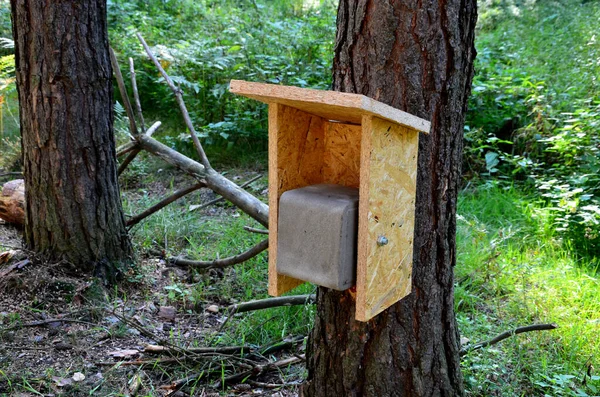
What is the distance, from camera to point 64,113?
129 inches

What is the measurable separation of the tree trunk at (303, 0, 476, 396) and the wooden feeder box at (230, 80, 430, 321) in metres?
0.12

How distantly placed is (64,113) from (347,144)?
6.97 ft

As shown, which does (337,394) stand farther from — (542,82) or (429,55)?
(542,82)

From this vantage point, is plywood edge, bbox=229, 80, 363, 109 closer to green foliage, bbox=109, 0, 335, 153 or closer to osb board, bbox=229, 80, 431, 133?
osb board, bbox=229, 80, 431, 133

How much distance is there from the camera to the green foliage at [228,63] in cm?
633

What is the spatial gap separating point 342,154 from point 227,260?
6.18ft

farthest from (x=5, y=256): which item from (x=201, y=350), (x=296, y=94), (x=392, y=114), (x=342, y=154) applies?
(x=392, y=114)

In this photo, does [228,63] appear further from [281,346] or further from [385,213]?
[385,213]

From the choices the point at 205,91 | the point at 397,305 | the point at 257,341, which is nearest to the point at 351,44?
the point at 397,305

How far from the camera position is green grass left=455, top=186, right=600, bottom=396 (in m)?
2.55

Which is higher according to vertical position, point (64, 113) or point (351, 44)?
point (351, 44)

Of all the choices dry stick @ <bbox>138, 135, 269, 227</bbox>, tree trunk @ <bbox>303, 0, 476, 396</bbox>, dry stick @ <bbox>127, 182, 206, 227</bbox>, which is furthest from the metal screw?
dry stick @ <bbox>127, 182, 206, 227</bbox>

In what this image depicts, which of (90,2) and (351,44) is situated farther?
(90,2)

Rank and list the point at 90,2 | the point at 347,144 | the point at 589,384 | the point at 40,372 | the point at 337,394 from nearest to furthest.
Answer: the point at 347,144, the point at 337,394, the point at 589,384, the point at 40,372, the point at 90,2
